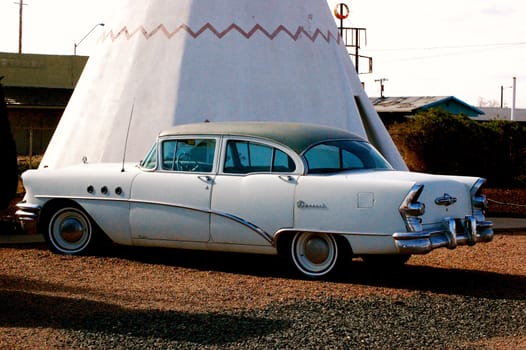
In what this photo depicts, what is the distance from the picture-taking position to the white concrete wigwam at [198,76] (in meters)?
11.7

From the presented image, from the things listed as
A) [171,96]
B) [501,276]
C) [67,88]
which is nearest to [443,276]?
[501,276]

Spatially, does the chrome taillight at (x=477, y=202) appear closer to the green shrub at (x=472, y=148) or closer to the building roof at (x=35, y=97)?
the green shrub at (x=472, y=148)

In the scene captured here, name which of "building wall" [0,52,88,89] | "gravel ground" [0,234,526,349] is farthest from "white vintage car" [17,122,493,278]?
"building wall" [0,52,88,89]

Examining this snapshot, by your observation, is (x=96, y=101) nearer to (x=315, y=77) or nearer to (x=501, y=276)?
(x=315, y=77)

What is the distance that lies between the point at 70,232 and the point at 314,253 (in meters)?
2.60

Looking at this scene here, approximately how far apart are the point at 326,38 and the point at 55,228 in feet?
19.1

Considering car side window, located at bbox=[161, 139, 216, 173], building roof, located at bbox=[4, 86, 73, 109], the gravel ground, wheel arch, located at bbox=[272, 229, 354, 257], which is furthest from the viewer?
building roof, located at bbox=[4, 86, 73, 109]

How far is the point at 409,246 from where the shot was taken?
6.74 m

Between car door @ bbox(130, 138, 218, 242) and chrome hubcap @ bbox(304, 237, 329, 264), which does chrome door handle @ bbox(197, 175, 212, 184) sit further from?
chrome hubcap @ bbox(304, 237, 329, 264)

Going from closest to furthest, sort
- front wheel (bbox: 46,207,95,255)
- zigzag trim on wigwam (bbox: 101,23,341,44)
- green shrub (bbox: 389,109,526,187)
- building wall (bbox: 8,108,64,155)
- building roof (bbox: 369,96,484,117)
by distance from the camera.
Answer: front wheel (bbox: 46,207,95,255), zigzag trim on wigwam (bbox: 101,23,341,44), green shrub (bbox: 389,109,526,187), building wall (bbox: 8,108,64,155), building roof (bbox: 369,96,484,117)

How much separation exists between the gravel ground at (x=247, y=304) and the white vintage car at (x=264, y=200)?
29cm

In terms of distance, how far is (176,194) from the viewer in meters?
7.79

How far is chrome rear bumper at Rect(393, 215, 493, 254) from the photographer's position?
6746 millimetres

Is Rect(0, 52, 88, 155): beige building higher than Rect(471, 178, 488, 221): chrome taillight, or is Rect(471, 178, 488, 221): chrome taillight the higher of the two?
Rect(0, 52, 88, 155): beige building
